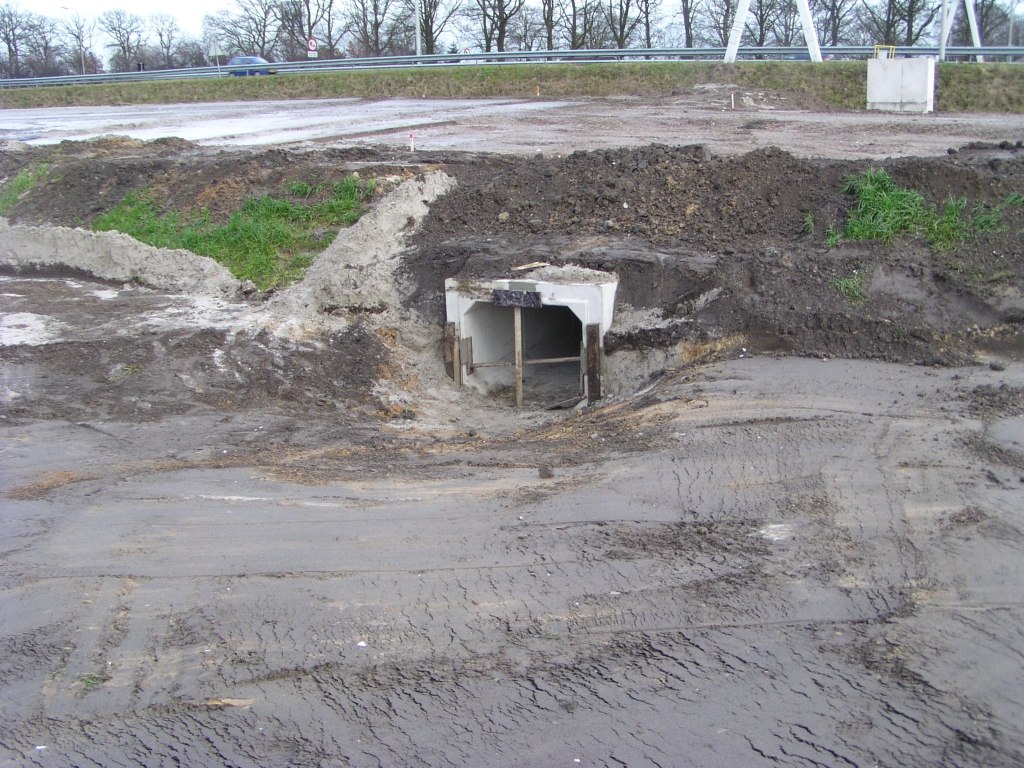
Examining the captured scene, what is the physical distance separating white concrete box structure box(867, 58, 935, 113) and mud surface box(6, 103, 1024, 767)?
9.24 meters

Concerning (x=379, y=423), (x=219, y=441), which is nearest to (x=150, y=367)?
(x=219, y=441)

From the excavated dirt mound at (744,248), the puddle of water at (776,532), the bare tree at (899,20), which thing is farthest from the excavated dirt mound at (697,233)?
the bare tree at (899,20)

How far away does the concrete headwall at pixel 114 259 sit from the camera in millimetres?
14008

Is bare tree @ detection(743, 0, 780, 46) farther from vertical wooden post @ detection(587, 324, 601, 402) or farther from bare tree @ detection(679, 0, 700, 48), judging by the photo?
vertical wooden post @ detection(587, 324, 601, 402)

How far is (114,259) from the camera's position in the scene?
14.7m

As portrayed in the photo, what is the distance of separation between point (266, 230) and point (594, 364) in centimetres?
639

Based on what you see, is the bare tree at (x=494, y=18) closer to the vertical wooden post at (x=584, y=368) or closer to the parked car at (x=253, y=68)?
the parked car at (x=253, y=68)

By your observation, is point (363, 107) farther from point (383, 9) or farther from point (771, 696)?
point (383, 9)

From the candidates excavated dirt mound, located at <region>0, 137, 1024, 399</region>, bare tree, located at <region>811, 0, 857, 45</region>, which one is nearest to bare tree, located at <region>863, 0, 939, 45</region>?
bare tree, located at <region>811, 0, 857, 45</region>

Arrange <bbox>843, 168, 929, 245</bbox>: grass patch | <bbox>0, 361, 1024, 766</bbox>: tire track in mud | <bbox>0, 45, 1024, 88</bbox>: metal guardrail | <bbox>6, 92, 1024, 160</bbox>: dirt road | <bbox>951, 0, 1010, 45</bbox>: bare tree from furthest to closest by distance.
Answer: <bbox>951, 0, 1010, 45</bbox>: bare tree → <bbox>0, 45, 1024, 88</bbox>: metal guardrail → <bbox>6, 92, 1024, 160</bbox>: dirt road → <bbox>843, 168, 929, 245</bbox>: grass patch → <bbox>0, 361, 1024, 766</bbox>: tire track in mud

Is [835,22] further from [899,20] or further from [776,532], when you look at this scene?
[776,532]

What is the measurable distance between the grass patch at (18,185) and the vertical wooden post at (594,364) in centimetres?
1246

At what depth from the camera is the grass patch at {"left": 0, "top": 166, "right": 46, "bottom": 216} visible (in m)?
17.1

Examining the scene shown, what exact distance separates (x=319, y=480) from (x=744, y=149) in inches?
454
